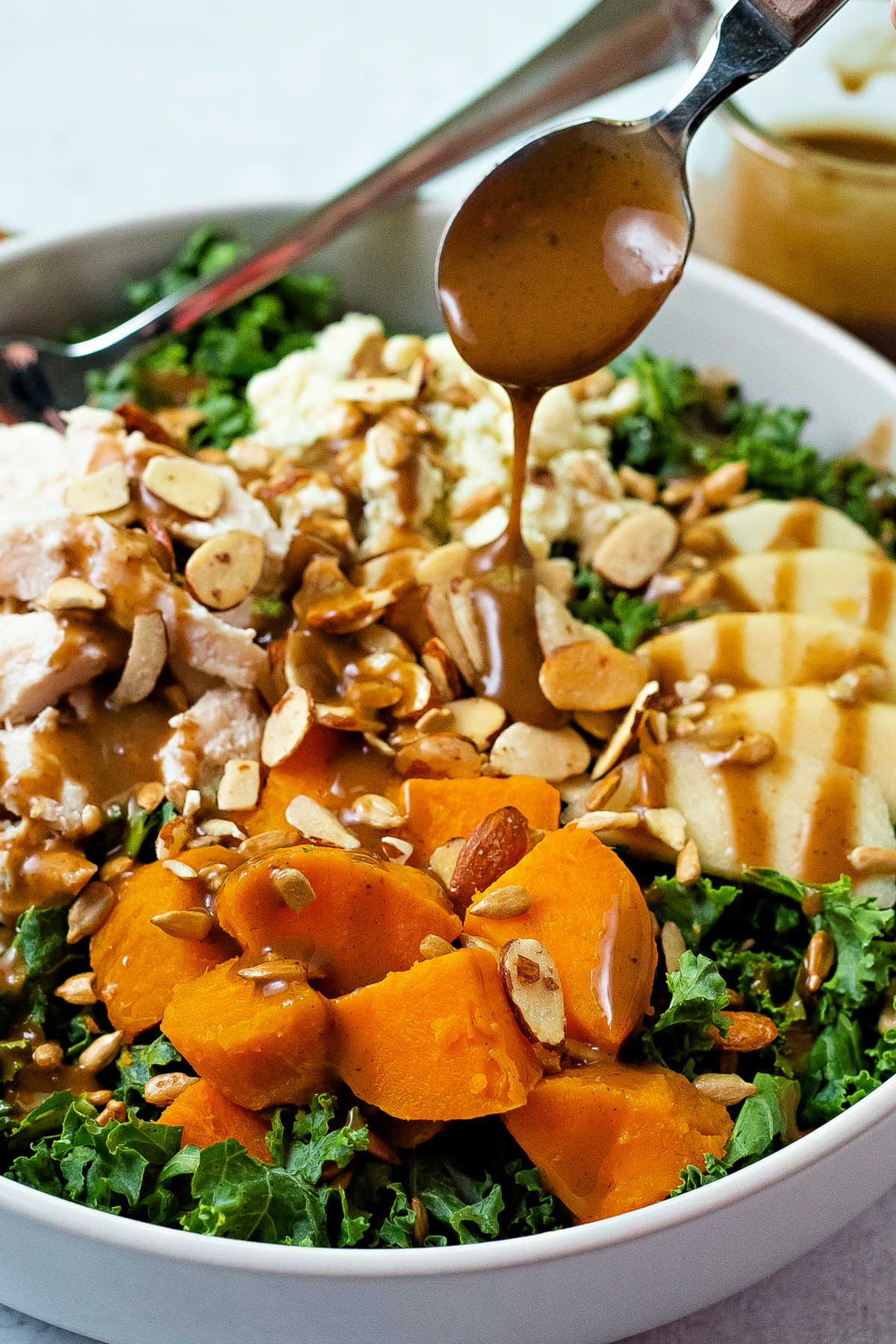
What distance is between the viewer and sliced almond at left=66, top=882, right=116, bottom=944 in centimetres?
224

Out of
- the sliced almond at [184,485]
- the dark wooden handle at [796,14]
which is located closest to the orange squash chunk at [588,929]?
the sliced almond at [184,485]

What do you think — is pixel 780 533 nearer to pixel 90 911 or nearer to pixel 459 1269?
pixel 90 911

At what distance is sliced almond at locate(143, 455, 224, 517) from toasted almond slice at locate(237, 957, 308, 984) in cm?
100

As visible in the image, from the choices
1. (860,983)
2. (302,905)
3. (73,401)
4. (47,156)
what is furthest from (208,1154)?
(47,156)

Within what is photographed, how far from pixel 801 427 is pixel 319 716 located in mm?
1563

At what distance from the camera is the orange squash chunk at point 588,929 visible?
202cm

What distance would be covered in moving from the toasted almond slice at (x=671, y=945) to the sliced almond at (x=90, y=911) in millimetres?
935

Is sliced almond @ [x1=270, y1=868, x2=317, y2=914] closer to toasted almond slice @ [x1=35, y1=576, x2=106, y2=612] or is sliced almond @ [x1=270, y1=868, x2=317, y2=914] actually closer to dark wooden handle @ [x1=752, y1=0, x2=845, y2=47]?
toasted almond slice @ [x1=35, y1=576, x2=106, y2=612]

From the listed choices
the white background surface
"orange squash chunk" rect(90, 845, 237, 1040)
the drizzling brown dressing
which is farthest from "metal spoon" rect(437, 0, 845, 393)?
the white background surface

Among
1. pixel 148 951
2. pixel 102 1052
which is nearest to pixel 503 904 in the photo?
pixel 148 951

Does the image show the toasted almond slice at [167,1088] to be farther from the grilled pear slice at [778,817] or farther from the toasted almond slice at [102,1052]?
the grilled pear slice at [778,817]

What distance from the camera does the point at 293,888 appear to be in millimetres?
1975

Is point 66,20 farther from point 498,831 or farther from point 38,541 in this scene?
point 498,831

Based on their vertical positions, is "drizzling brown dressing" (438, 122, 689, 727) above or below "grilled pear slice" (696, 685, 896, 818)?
above
